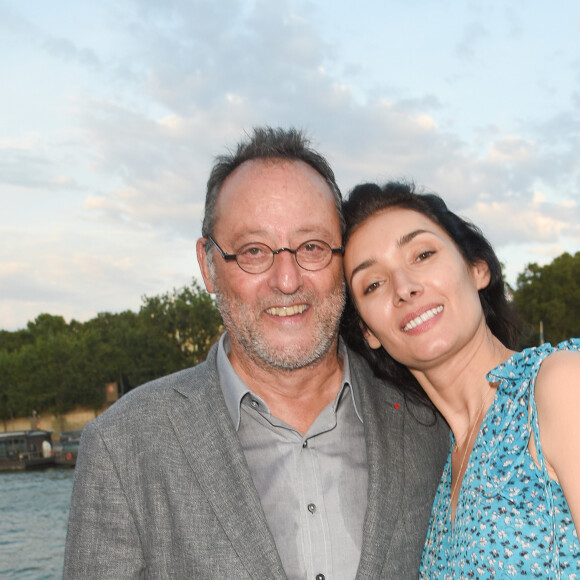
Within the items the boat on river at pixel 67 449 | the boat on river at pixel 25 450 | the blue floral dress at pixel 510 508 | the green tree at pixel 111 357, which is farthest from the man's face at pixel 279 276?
the boat on river at pixel 25 450

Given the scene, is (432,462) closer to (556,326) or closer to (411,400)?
(411,400)

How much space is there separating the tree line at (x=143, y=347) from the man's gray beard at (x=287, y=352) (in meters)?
52.1

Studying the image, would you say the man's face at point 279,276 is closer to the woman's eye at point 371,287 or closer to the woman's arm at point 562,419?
the woman's eye at point 371,287

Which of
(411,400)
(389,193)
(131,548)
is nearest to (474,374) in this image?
(411,400)

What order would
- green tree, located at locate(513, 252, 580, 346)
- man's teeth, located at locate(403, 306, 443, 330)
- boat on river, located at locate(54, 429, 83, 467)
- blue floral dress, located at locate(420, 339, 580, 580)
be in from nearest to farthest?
blue floral dress, located at locate(420, 339, 580, 580)
man's teeth, located at locate(403, 306, 443, 330)
green tree, located at locate(513, 252, 580, 346)
boat on river, located at locate(54, 429, 83, 467)

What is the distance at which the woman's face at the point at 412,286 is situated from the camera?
3.31 meters

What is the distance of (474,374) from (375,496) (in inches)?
29.9

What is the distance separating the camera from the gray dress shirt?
3121 millimetres

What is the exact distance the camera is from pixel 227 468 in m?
3.13

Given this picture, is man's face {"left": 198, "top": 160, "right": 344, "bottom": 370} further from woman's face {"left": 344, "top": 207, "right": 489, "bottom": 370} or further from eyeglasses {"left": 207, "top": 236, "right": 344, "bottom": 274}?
woman's face {"left": 344, "top": 207, "right": 489, "bottom": 370}

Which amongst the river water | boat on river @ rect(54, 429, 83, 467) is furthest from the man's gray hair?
boat on river @ rect(54, 429, 83, 467)

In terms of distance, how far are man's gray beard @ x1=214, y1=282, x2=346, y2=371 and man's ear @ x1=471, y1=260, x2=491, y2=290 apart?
2.28ft

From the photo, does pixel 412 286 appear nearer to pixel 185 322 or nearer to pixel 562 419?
pixel 562 419

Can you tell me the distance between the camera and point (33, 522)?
40469 millimetres
